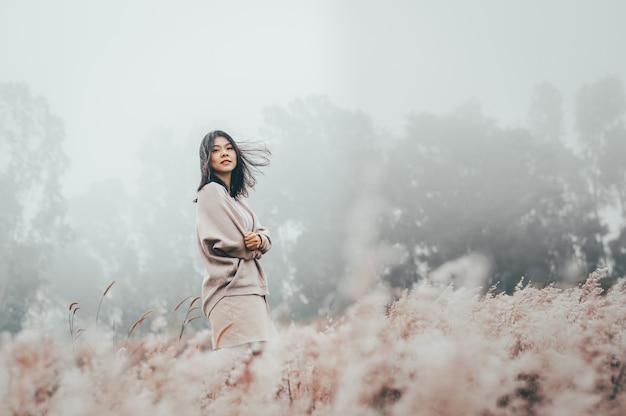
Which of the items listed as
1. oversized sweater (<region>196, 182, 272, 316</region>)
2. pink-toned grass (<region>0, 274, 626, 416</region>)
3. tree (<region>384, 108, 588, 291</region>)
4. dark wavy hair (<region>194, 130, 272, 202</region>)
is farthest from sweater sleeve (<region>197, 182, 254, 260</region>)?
tree (<region>384, 108, 588, 291</region>)

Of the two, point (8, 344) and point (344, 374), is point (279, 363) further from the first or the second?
point (8, 344)

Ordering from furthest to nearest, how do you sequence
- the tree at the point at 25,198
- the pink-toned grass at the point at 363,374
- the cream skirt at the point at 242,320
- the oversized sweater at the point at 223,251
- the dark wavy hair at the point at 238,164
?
the tree at the point at 25,198, the dark wavy hair at the point at 238,164, the oversized sweater at the point at 223,251, the cream skirt at the point at 242,320, the pink-toned grass at the point at 363,374

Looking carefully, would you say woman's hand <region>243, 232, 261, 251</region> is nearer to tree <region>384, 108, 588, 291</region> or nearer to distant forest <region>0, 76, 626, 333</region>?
distant forest <region>0, 76, 626, 333</region>

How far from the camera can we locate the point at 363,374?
147 centimetres

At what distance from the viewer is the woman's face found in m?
3.05

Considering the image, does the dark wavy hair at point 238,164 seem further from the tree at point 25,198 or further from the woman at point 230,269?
the tree at point 25,198

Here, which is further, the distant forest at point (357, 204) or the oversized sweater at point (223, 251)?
the distant forest at point (357, 204)

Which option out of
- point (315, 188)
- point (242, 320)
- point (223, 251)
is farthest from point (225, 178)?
point (315, 188)

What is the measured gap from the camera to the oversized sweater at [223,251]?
2.65 meters

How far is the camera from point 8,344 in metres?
1.63

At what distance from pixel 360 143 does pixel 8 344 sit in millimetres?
25371

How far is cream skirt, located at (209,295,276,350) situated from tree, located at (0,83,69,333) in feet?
68.9

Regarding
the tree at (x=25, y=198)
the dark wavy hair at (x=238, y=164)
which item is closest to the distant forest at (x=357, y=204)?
the tree at (x=25, y=198)

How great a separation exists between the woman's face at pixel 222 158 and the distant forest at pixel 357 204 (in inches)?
645
